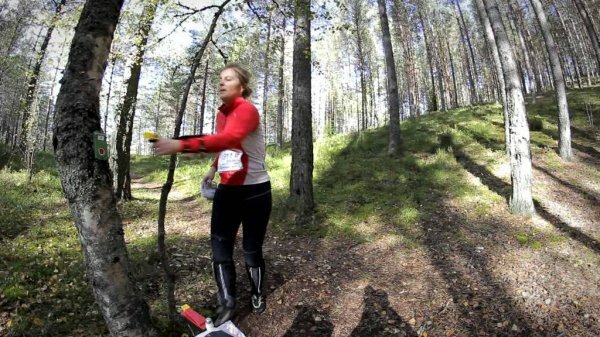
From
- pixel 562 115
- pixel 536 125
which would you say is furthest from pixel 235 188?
pixel 536 125

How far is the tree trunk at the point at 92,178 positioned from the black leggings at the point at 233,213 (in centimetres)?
79

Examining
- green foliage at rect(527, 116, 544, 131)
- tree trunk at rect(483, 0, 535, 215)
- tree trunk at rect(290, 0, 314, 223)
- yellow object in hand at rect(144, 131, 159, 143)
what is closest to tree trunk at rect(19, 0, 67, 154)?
tree trunk at rect(290, 0, 314, 223)

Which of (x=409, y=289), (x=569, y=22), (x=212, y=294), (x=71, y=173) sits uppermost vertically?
(x=569, y=22)

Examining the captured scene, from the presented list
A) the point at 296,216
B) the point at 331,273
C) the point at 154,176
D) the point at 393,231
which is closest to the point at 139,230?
the point at 296,216

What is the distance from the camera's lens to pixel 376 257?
19.3 feet

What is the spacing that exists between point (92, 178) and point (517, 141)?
789 centimetres

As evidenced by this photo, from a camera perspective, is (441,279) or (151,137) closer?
(151,137)

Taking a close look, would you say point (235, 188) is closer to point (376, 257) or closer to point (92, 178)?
point (92, 178)

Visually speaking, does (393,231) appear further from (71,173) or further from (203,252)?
(71,173)

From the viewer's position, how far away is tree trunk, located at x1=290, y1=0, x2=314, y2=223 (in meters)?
7.48

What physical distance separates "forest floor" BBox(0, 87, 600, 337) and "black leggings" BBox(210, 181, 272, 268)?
0.94 meters

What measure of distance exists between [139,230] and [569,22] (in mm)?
44457

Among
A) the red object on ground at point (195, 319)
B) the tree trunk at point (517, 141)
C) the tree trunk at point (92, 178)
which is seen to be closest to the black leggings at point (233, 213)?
the red object on ground at point (195, 319)

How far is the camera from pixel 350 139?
52.1 ft
